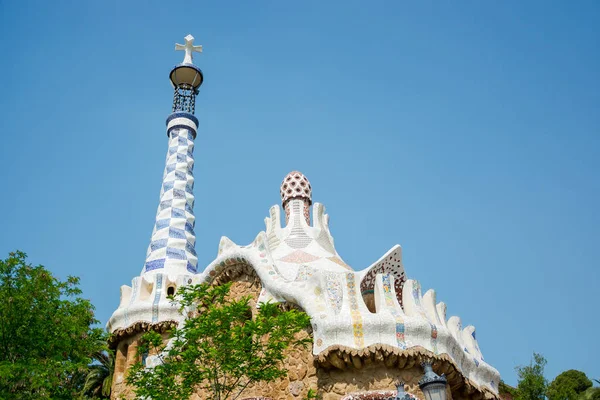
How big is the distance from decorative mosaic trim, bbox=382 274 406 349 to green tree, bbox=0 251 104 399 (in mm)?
4289

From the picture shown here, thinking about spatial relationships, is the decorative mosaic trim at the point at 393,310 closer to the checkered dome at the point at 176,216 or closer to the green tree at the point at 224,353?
the green tree at the point at 224,353

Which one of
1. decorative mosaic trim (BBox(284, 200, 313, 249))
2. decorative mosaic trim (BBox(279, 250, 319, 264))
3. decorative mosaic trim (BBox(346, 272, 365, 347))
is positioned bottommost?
decorative mosaic trim (BBox(346, 272, 365, 347))

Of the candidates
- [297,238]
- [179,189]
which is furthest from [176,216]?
[297,238]

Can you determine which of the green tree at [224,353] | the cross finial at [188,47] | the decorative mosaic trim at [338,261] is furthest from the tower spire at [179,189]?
the green tree at [224,353]

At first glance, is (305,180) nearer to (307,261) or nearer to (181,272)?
(307,261)

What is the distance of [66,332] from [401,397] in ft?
18.0

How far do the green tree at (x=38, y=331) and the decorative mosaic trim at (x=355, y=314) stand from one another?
3.81 meters

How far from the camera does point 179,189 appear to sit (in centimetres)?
1539

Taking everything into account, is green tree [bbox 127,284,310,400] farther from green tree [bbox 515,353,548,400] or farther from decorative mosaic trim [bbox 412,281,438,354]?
green tree [bbox 515,353,548,400]

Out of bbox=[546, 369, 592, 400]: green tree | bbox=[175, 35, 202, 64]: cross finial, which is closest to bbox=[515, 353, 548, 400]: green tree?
bbox=[546, 369, 592, 400]: green tree

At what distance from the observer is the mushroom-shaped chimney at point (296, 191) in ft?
41.5

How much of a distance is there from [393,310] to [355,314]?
0.55 meters

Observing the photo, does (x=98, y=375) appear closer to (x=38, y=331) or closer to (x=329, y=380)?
(x=38, y=331)

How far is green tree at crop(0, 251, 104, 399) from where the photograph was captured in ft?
27.9
